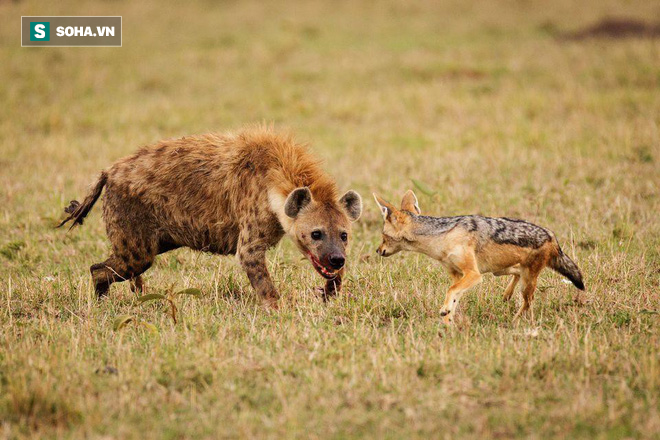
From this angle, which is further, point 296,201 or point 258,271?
point 258,271

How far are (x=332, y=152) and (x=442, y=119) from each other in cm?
276

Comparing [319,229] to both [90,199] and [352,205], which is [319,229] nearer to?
[352,205]

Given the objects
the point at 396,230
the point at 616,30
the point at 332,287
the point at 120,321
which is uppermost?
the point at 616,30

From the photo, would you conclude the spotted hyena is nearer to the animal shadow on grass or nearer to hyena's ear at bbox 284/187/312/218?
hyena's ear at bbox 284/187/312/218

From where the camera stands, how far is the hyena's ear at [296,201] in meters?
5.48

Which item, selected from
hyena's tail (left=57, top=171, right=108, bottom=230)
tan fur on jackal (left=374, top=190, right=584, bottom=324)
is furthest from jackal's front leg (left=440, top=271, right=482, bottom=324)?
hyena's tail (left=57, top=171, right=108, bottom=230)

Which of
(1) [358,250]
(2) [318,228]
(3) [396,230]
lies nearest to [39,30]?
(1) [358,250]

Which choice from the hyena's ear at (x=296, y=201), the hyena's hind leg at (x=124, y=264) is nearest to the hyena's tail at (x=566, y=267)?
the hyena's ear at (x=296, y=201)

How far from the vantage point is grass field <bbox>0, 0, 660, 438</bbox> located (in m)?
4.06

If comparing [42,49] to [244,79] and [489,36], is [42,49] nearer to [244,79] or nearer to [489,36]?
[244,79]

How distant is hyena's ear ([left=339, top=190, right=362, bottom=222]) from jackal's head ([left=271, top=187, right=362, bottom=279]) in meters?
0.02

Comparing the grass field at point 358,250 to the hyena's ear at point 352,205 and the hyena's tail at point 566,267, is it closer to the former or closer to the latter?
the hyena's tail at point 566,267

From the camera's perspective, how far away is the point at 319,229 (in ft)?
18.3

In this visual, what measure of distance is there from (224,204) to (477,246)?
6.75 feet
